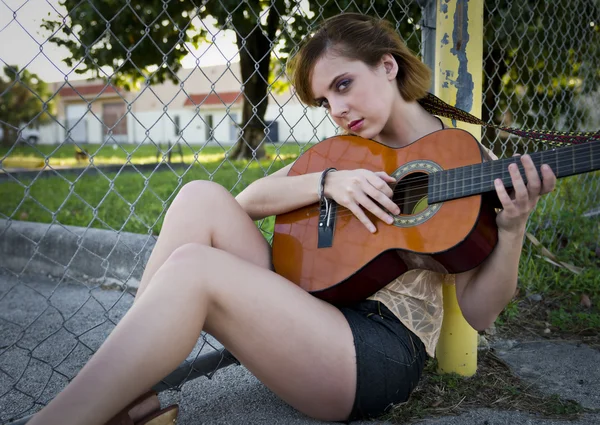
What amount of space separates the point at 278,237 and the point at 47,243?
2552 millimetres

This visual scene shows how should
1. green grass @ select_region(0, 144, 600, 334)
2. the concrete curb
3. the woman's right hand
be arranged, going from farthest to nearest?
the concrete curb → green grass @ select_region(0, 144, 600, 334) → the woman's right hand

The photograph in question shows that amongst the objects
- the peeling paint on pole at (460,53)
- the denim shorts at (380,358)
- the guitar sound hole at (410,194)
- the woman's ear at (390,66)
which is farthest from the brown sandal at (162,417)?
the peeling paint on pole at (460,53)

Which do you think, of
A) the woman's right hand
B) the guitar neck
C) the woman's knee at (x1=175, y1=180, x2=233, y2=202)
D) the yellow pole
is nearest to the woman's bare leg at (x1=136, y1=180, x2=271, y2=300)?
the woman's knee at (x1=175, y1=180, x2=233, y2=202)

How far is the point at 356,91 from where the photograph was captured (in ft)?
5.85

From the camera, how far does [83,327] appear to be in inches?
109

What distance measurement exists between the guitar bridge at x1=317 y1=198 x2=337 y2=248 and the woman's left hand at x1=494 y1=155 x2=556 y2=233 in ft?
1.67

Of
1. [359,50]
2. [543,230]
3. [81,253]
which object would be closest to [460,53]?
[359,50]

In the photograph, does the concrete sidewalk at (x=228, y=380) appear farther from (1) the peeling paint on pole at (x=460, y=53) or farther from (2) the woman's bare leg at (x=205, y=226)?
(1) the peeling paint on pole at (x=460, y=53)

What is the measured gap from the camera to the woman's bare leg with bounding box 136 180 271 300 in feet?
5.56

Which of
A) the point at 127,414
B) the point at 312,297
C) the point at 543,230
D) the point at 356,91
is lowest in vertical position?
the point at 543,230

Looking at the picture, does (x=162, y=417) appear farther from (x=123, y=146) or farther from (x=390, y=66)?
(x=123, y=146)

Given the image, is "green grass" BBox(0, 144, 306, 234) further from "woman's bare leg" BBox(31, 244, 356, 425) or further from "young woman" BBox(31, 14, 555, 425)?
"woman's bare leg" BBox(31, 244, 356, 425)

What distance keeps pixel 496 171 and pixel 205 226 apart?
2.83 feet

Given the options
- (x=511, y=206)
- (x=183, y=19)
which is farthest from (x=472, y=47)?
(x=183, y=19)
